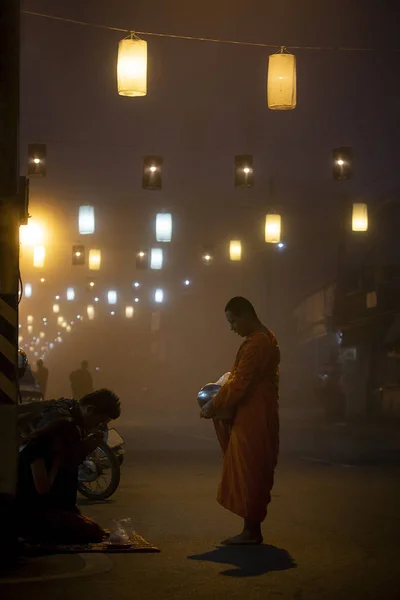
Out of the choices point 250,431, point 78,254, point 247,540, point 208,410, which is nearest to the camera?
point 247,540

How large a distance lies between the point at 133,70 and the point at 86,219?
19.6 meters

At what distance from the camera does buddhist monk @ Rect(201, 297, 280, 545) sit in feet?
31.0

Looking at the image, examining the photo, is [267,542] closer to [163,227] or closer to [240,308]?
[240,308]

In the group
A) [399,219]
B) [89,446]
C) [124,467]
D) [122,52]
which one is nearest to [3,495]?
[89,446]

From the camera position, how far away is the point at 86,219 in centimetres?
3731

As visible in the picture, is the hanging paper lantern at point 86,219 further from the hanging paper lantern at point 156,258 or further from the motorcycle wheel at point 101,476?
the motorcycle wheel at point 101,476

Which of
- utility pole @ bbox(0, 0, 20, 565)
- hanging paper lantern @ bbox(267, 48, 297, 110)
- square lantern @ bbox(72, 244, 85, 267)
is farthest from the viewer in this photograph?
square lantern @ bbox(72, 244, 85, 267)

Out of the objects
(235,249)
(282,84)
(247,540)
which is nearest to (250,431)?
(247,540)

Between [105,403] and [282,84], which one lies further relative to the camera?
[282,84]

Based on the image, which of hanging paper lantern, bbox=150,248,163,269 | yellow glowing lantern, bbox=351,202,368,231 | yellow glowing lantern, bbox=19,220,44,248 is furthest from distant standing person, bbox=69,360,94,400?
hanging paper lantern, bbox=150,248,163,269

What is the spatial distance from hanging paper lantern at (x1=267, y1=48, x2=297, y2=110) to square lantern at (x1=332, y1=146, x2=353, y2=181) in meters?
8.10

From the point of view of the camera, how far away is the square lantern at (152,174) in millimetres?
28281

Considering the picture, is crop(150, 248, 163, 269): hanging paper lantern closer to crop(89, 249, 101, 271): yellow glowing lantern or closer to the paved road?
crop(89, 249, 101, 271): yellow glowing lantern

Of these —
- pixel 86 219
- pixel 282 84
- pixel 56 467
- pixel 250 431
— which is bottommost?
pixel 56 467
